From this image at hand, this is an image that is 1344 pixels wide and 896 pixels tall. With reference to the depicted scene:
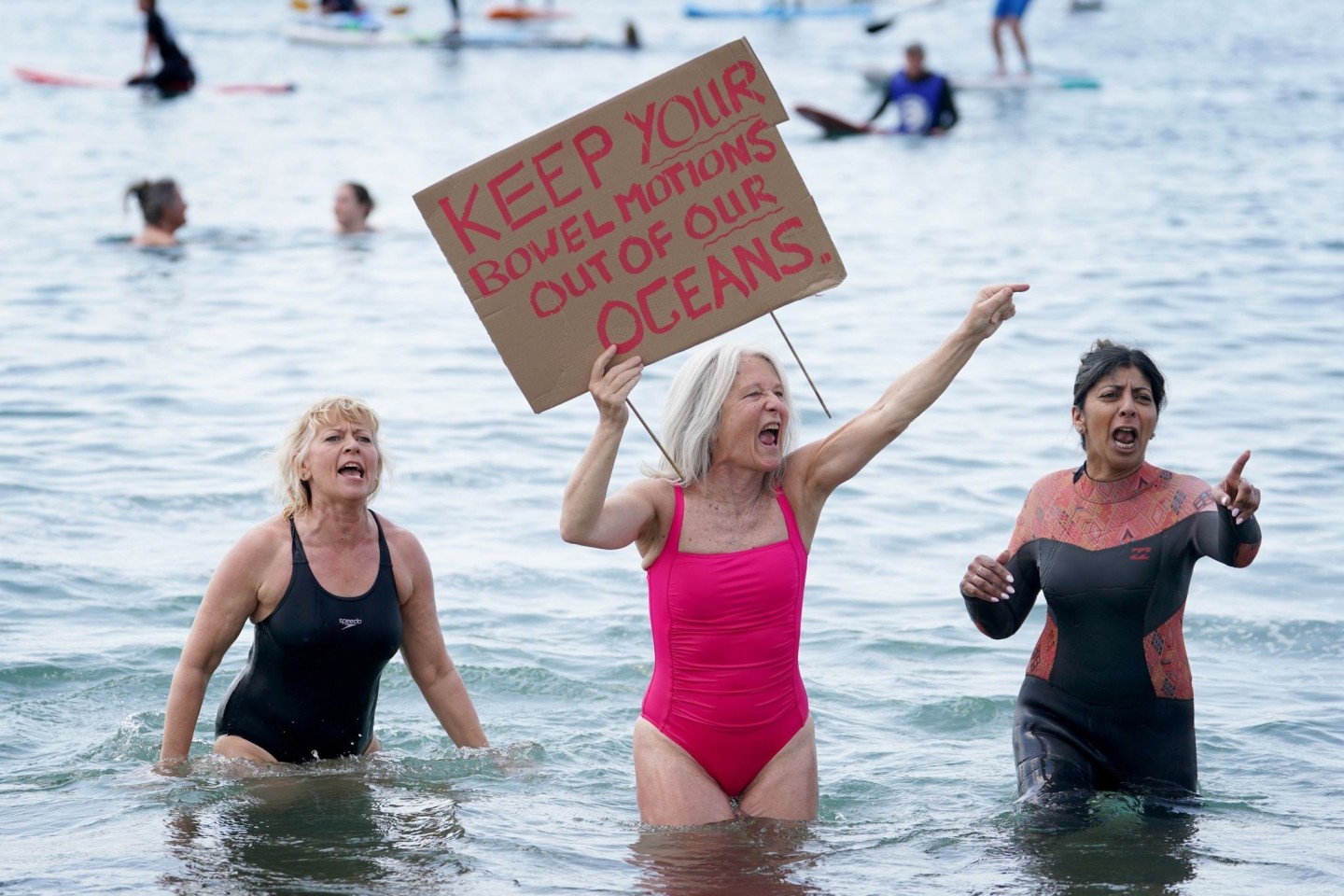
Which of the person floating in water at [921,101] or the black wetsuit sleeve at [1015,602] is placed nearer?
the black wetsuit sleeve at [1015,602]

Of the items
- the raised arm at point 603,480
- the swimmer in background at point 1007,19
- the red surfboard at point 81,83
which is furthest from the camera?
the red surfboard at point 81,83

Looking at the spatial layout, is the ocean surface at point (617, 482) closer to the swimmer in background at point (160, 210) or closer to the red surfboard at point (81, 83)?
the swimmer in background at point (160, 210)

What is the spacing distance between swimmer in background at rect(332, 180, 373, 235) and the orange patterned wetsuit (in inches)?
602

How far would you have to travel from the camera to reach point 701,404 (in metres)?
5.69

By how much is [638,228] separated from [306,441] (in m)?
1.39

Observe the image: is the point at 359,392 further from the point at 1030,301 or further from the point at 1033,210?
the point at 1033,210

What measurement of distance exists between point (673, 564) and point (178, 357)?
1036 centimetres

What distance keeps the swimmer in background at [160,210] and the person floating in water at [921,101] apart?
1319 cm

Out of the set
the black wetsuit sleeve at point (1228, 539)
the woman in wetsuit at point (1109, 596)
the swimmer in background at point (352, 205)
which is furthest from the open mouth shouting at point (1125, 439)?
the swimmer in background at point (352, 205)

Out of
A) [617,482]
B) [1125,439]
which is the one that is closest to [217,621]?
[1125,439]

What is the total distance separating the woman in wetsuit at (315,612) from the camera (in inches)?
233

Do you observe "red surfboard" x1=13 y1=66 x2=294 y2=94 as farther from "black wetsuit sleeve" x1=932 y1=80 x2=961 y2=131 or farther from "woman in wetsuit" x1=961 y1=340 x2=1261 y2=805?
"woman in wetsuit" x1=961 y1=340 x2=1261 y2=805

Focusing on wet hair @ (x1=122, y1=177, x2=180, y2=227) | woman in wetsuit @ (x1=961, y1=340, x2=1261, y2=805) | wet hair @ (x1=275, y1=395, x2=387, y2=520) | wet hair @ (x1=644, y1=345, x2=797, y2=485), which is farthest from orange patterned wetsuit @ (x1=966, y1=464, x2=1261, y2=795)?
wet hair @ (x1=122, y1=177, x2=180, y2=227)

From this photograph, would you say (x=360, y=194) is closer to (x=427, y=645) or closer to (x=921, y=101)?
(x=921, y=101)
